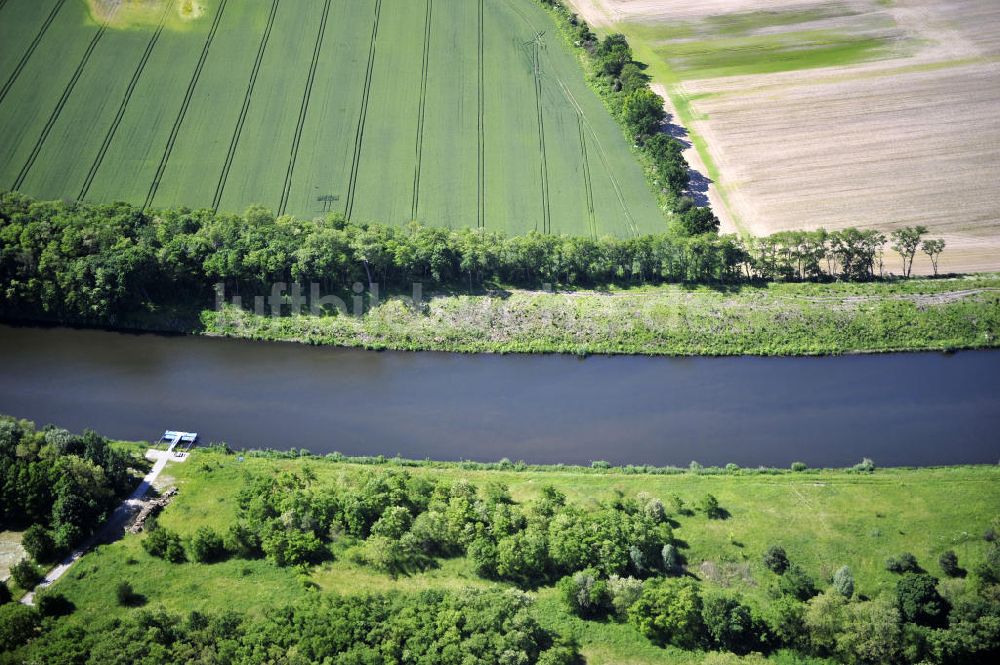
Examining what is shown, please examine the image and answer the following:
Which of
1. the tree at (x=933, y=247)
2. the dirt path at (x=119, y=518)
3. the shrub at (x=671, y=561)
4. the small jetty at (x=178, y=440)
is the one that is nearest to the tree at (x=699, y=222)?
the tree at (x=933, y=247)

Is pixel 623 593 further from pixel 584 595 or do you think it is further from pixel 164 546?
pixel 164 546

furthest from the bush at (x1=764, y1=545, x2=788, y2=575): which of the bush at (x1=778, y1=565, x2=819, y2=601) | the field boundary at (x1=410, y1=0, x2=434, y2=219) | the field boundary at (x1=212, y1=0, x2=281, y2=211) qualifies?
the field boundary at (x1=212, y1=0, x2=281, y2=211)

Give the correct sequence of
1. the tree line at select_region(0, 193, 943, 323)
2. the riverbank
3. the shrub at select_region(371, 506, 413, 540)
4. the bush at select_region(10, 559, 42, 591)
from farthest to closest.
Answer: the tree line at select_region(0, 193, 943, 323)
the riverbank
the shrub at select_region(371, 506, 413, 540)
the bush at select_region(10, 559, 42, 591)

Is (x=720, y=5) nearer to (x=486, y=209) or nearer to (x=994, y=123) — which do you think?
(x=994, y=123)

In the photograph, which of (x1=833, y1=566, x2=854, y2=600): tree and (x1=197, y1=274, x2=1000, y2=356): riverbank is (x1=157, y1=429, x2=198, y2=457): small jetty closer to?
(x1=197, y1=274, x2=1000, y2=356): riverbank

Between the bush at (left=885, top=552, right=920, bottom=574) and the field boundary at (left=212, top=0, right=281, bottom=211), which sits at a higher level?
the field boundary at (left=212, top=0, right=281, bottom=211)

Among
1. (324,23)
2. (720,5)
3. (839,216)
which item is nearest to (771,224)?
(839,216)
